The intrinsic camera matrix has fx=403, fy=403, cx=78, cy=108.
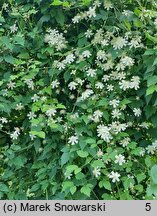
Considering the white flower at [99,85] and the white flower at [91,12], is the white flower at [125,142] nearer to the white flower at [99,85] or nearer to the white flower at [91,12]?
the white flower at [99,85]

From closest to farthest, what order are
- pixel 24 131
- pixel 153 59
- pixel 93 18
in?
pixel 153 59
pixel 93 18
pixel 24 131

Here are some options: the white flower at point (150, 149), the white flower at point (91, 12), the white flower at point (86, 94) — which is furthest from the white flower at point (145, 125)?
the white flower at point (91, 12)

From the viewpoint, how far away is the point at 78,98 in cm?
226

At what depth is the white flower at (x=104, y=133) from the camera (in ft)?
6.86

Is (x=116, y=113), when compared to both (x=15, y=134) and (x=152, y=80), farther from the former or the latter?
(x=15, y=134)

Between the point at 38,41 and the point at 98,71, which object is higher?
the point at 38,41

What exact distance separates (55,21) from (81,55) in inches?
12.0

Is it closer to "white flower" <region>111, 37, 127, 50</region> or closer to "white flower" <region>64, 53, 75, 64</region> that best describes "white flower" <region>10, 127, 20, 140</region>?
"white flower" <region>64, 53, 75, 64</region>

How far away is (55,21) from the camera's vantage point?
7.89 feet

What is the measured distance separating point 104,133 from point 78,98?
280 mm

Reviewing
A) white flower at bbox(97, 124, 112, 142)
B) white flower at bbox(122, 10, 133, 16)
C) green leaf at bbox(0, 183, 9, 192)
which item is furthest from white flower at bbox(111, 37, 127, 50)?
green leaf at bbox(0, 183, 9, 192)

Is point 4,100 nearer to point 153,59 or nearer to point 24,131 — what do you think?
point 24,131

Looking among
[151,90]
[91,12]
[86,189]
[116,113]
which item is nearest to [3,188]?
[86,189]

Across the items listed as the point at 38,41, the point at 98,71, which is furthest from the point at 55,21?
the point at 98,71
